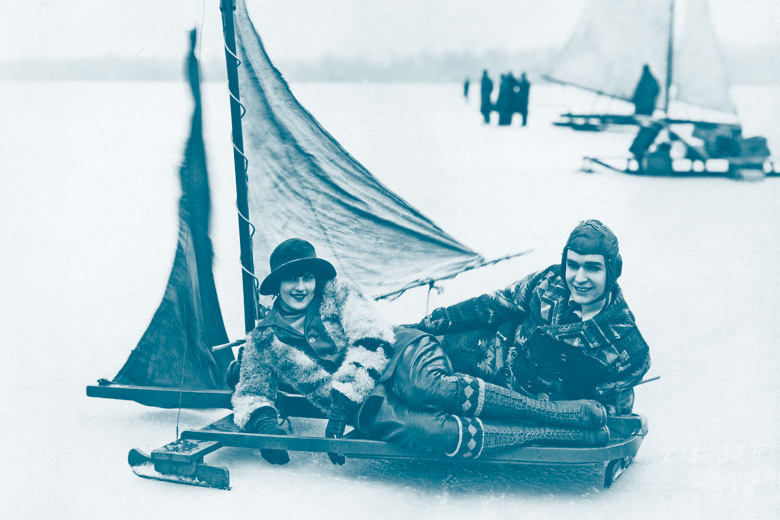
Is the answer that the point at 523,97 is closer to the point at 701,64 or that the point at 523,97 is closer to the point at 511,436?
the point at 701,64

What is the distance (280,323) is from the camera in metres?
3.28

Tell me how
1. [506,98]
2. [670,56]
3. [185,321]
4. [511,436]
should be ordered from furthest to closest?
[506,98] → [670,56] → [185,321] → [511,436]

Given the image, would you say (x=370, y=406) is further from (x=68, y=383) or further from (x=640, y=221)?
(x=640, y=221)

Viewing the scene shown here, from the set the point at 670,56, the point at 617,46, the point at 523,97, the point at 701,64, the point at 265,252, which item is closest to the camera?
the point at 265,252

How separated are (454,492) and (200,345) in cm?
137

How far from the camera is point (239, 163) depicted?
3.80 meters

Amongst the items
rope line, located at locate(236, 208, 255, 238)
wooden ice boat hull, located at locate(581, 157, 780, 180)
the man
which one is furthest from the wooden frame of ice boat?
the man

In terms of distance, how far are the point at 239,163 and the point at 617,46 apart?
531 inches

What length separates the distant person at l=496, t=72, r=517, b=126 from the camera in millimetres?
19156

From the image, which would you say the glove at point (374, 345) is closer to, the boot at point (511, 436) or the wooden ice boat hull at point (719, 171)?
the boot at point (511, 436)

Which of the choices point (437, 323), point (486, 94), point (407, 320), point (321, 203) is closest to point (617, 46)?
point (486, 94)

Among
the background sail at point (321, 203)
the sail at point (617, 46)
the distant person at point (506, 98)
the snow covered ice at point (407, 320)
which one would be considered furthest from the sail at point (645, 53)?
the background sail at point (321, 203)

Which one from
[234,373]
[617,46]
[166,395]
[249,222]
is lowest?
[166,395]

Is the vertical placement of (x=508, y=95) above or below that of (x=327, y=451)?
above
